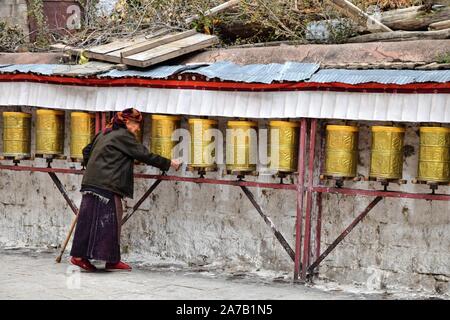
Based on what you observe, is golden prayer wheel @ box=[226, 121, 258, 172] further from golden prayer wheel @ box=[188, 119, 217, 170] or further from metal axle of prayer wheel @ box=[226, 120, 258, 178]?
golden prayer wheel @ box=[188, 119, 217, 170]

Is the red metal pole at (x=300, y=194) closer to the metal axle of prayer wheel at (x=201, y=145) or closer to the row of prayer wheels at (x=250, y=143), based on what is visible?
the row of prayer wheels at (x=250, y=143)

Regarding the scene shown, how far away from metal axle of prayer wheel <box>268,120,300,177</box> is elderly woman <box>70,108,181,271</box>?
3.59 feet

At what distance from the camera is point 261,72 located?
28.4 feet

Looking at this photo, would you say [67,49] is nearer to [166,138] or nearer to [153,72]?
[153,72]

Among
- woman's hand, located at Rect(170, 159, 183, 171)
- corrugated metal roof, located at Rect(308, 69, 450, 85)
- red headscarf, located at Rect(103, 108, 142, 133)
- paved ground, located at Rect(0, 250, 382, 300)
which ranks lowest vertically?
paved ground, located at Rect(0, 250, 382, 300)

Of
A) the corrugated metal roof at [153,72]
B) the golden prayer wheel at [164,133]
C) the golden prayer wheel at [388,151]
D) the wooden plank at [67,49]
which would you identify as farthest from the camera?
the wooden plank at [67,49]

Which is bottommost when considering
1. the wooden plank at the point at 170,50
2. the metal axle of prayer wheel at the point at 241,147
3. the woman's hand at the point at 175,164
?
the woman's hand at the point at 175,164

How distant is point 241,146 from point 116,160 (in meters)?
1.24

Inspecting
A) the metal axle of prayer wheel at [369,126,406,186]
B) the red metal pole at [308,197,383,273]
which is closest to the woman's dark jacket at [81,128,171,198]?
the red metal pole at [308,197,383,273]

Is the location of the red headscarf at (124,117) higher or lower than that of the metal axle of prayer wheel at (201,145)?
higher

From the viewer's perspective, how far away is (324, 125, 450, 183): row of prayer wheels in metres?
7.84

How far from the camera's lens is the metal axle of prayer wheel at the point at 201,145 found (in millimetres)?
8984

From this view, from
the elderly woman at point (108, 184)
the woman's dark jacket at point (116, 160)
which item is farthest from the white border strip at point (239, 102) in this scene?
the woman's dark jacket at point (116, 160)

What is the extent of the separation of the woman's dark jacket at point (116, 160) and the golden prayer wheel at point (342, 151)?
5.50 ft
